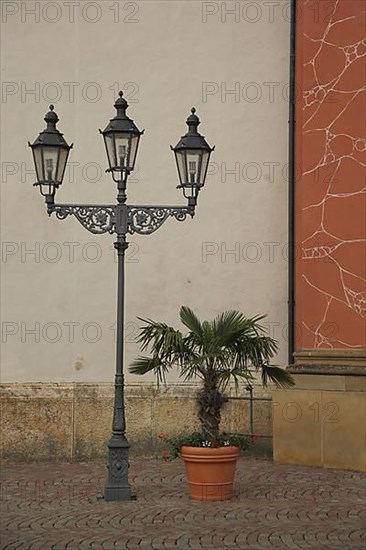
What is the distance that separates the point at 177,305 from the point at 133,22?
387cm

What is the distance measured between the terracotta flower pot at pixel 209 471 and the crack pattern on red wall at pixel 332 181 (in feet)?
8.77

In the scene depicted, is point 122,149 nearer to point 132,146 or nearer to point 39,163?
point 132,146

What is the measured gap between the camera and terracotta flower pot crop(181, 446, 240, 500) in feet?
31.9

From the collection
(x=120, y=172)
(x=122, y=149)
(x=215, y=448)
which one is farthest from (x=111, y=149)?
(x=215, y=448)

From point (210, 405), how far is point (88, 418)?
3.23m

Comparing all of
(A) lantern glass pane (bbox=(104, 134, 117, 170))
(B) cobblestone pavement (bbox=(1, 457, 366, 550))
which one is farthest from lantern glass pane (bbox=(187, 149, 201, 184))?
(B) cobblestone pavement (bbox=(1, 457, 366, 550))

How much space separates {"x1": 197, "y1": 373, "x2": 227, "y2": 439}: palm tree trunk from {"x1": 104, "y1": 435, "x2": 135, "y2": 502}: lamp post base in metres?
0.85

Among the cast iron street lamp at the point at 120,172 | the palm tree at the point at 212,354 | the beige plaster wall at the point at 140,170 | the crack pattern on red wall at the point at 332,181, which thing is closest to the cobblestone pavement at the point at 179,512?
the cast iron street lamp at the point at 120,172

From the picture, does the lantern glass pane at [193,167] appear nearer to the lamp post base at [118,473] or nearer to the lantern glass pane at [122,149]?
the lantern glass pane at [122,149]

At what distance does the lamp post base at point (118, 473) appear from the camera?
9734mm

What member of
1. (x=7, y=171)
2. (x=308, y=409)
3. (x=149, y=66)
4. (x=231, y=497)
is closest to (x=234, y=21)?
(x=149, y=66)

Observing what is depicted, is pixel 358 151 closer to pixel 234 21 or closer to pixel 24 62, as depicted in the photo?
pixel 234 21

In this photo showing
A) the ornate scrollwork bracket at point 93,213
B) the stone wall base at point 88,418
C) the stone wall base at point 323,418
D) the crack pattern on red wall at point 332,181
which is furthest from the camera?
the stone wall base at point 88,418

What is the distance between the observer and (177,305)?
12953 mm
